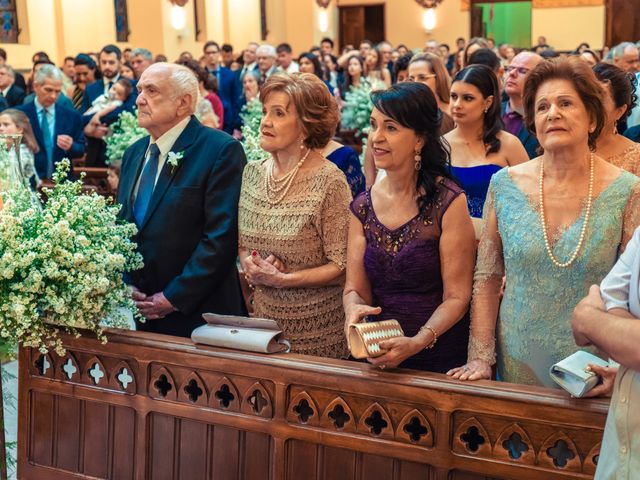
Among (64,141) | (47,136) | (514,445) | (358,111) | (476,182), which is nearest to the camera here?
(514,445)

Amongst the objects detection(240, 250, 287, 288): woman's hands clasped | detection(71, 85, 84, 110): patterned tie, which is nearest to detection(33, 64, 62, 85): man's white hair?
detection(71, 85, 84, 110): patterned tie

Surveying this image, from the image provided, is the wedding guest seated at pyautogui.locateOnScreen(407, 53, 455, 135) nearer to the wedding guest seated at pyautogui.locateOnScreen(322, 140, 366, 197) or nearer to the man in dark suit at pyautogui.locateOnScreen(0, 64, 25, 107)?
the wedding guest seated at pyautogui.locateOnScreen(322, 140, 366, 197)

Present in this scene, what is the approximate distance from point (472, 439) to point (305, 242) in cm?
106

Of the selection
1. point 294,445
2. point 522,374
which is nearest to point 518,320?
point 522,374

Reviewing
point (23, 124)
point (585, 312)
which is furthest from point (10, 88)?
point (585, 312)

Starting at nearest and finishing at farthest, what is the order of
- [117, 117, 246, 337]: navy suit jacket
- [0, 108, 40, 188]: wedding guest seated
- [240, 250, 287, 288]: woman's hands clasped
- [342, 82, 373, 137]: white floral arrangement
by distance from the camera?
[240, 250, 287, 288]: woman's hands clasped
[117, 117, 246, 337]: navy suit jacket
[0, 108, 40, 188]: wedding guest seated
[342, 82, 373, 137]: white floral arrangement

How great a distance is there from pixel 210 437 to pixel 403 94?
1288 millimetres

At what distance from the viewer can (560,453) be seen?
112 inches

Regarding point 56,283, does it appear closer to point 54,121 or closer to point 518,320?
point 518,320

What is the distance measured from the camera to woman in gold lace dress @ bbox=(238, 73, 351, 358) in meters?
3.56

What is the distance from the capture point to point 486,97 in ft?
14.8

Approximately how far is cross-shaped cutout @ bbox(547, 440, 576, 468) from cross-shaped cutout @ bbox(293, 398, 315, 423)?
2.44ft

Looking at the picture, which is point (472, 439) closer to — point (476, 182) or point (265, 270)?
point (265, 270)

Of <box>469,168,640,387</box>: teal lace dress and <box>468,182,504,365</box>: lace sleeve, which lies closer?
<box>469,168,640,387</box>: teal lace dress
